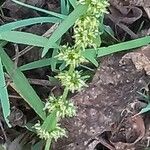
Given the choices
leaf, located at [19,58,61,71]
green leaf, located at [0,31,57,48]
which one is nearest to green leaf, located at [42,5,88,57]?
green leaf, located at [0,31,57,48]

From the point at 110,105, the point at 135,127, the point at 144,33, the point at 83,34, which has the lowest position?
the point at 135,127

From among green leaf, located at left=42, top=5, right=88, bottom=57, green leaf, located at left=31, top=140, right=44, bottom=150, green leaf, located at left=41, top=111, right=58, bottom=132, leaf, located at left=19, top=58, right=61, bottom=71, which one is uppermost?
green leaf, located at left=42, top=5, right=88, bottom=57

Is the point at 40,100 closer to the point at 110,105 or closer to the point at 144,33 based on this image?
the point at 110,105

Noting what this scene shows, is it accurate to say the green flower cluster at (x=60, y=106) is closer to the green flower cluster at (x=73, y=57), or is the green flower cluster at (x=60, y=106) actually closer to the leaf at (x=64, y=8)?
the green flower cluster at (x=73, y=57)

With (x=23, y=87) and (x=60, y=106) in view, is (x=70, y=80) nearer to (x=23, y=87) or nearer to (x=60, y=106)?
(x=60, y=106)

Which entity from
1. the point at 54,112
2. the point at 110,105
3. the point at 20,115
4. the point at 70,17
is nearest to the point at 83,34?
the point at 70,17

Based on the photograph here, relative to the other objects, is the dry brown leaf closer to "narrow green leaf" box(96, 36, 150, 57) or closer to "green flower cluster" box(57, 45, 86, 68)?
"narrow green leaf" box(96, 36, 150, 57)
